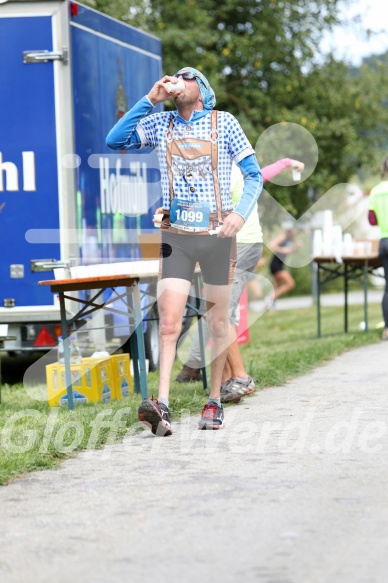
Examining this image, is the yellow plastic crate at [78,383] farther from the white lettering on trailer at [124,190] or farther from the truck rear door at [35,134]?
the white lettering on trailer at [124,190]

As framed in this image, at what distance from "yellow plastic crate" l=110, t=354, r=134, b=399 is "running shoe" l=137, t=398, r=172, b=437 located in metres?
2.40

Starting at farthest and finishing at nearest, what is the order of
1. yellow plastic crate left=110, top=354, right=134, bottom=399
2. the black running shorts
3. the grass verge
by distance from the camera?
yellow plastic crate left=110, top=354, right=134, bottom=399, the black running shorts, the grass verge

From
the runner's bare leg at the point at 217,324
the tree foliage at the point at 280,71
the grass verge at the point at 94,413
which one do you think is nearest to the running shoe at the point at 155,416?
the grass verge at the point at 94,413

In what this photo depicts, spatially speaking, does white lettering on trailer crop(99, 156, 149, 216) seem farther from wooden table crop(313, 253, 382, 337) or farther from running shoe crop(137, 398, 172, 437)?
running shoe crop(137, 398, 172, 437)

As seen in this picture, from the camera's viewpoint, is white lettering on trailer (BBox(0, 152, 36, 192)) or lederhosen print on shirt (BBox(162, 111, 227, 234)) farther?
white lettering on trailer (BBox(0, 152, 36, 192))

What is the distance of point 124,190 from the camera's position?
475 inches

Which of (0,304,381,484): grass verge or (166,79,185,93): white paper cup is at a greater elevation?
(166,79,185,93): white paper cup

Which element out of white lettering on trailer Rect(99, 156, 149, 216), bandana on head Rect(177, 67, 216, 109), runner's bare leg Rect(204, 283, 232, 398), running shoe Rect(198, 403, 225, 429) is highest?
bandana on head Rect(177, 67, 216, 109)

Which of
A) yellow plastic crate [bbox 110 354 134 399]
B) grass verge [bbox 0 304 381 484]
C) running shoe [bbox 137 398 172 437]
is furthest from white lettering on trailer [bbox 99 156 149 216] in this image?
running shoe [bbox 137 398 172 437]

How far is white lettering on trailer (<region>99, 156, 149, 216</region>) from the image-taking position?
37.8 feet

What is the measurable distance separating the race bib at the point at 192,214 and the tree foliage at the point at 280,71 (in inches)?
552

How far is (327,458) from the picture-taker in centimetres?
654

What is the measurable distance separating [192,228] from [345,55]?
668 inches

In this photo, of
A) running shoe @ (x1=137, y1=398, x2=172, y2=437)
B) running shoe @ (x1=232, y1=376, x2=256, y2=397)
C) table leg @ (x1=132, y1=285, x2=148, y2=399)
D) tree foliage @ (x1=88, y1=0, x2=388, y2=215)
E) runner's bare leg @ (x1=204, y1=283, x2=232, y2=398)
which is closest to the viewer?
running shoe @ (x1=137, y1=398, x2=172, y2=437)
